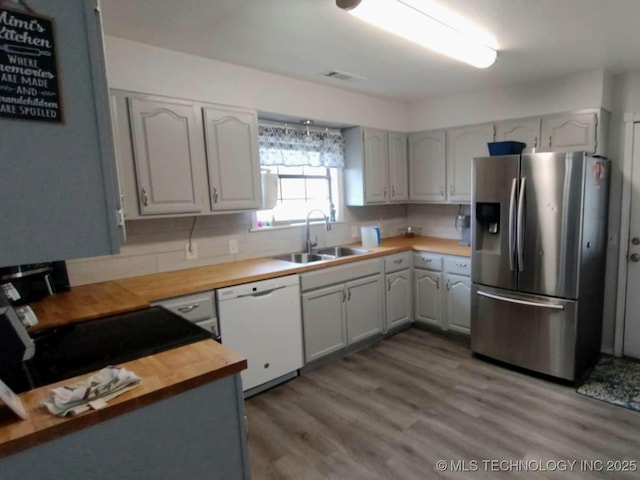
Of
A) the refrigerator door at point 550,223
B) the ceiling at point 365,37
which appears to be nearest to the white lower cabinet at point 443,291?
the refrigerator door at point 550,223

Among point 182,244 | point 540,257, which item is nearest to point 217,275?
point 182,244

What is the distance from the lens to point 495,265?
9.70 ft

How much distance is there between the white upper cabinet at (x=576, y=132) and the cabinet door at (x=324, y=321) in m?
2.23

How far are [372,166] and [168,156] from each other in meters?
2.07

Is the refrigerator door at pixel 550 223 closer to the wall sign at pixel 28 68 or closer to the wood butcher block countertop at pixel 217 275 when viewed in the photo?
the wood butcher block countertop at pixel 217 275

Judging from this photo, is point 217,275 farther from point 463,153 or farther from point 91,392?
point 463,153

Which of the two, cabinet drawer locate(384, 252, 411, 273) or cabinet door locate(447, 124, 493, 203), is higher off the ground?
cabinet door locate(447, 124, 493, 203)

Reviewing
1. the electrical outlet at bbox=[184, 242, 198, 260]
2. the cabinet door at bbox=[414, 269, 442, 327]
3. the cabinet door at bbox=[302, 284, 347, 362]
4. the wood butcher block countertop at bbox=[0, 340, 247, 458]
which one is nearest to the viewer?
the wood butcher block countertop at bbox=[0, 340, 247, 458]

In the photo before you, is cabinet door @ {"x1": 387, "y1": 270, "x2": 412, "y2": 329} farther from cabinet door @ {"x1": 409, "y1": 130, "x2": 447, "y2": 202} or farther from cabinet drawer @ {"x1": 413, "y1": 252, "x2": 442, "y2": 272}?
cabinet door @ {"x1": 409, "y1": 130, "x2": 447, "y2": 202}

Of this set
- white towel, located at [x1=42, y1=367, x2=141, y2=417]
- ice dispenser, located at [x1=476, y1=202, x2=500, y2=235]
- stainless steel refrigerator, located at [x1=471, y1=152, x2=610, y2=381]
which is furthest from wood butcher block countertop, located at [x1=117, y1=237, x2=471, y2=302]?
white towel, located at [x1=42, y1=367, x2=141, y2=417]

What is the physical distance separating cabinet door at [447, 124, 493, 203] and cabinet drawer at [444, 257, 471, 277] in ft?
2.22

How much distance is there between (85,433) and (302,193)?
2.91 meters

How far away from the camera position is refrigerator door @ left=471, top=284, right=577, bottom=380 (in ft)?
8.81

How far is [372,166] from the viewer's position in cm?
380
